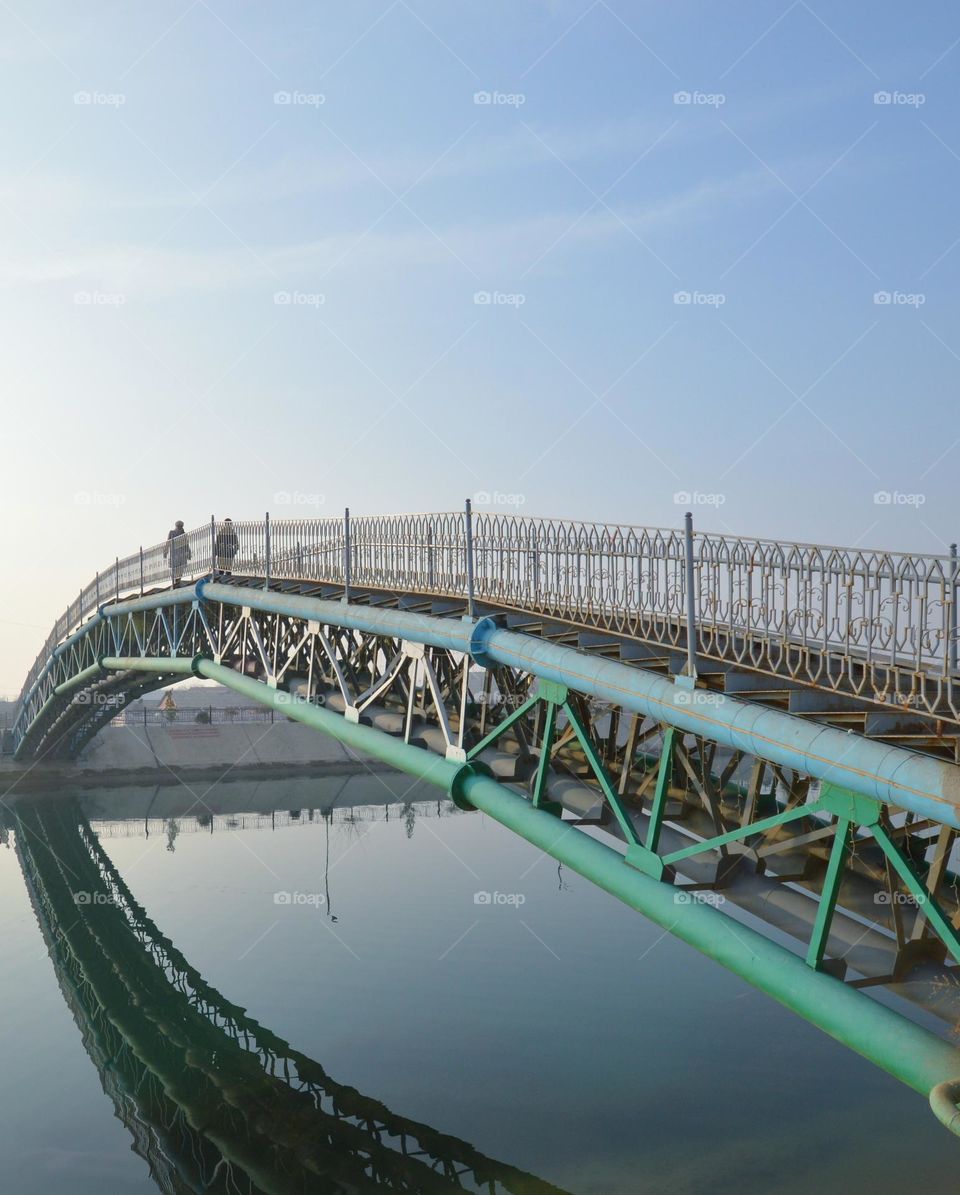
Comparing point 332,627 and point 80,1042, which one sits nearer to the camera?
point 80,1042

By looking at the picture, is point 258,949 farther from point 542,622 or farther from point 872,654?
point 872,654

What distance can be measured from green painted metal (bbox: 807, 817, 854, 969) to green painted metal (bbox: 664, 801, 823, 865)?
249 mm

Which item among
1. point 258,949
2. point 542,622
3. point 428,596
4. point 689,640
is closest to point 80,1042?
point 258,949

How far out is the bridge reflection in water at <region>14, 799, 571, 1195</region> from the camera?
39.2 feet

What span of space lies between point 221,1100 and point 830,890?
950cm

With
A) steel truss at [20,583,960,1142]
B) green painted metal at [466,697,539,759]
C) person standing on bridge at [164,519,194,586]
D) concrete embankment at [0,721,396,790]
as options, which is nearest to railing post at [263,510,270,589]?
steel truss at [20,583,960,1142]

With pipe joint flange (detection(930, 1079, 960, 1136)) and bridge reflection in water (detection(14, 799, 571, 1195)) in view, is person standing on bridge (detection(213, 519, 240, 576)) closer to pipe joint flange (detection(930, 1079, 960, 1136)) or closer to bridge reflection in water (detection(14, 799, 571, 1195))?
bridge reflection in water (detection(14, 799, 571, 1195))

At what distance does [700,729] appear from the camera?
30.1 ft

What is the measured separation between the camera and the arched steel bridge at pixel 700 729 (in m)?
7.96

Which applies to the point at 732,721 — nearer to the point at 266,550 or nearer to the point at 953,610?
the point at 953,610

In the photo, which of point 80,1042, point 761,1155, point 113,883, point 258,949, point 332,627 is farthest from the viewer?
point 113,883

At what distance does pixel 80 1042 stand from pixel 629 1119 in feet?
29.0

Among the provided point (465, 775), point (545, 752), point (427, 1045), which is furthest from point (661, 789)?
point (427, 1045)

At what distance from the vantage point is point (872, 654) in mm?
8422
